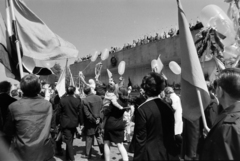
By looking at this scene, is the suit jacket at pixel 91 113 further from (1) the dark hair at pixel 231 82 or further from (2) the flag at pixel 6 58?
(1) the dark hair at pixel 231 82

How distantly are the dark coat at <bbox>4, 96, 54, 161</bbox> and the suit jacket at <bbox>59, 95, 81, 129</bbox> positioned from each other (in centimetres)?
238

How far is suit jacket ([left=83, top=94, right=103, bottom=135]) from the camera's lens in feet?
16.8

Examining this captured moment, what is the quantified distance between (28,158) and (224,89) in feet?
6.97

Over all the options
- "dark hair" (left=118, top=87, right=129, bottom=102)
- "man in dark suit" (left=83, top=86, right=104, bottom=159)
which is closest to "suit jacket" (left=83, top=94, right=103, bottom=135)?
"man in dark suit" (left=83, top=86, right=104, bottom=159)

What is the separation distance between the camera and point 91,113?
5.20 meters

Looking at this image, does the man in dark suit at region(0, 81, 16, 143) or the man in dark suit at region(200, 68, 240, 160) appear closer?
the man in dark suit at region(200, 68, 240, 160)

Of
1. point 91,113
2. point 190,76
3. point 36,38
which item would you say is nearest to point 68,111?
point 91,113

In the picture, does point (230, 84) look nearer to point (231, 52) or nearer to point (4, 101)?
point (4, 101)

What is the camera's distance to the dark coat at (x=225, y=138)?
132 cm

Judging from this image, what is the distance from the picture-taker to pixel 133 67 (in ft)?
61.4

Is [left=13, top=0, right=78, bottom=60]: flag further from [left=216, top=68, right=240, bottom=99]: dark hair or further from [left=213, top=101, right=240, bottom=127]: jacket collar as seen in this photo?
[left=213, top=101, right=240, bottom=127]: jacket collar

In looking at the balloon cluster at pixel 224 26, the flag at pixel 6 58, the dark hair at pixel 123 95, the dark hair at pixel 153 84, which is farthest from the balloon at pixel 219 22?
the flag at pixel 6 58

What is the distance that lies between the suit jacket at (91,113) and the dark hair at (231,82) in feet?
12.8

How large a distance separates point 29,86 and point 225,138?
211cm
